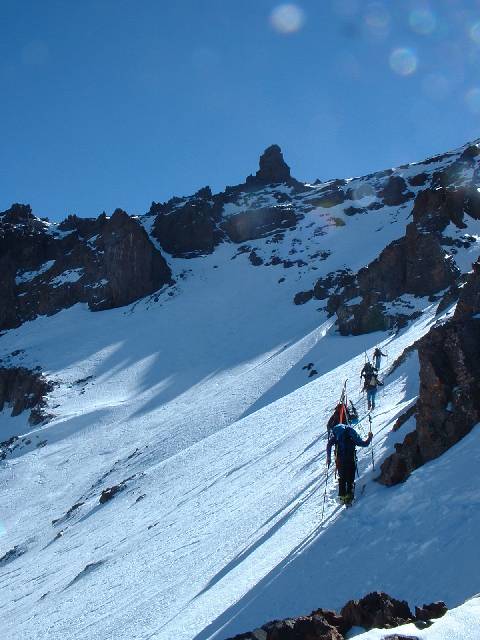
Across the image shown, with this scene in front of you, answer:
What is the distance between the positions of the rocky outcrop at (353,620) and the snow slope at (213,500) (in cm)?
69

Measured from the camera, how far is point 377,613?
5461 mm

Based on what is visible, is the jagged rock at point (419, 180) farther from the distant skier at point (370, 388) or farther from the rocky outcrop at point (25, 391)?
the distant skier at point (370, 388)

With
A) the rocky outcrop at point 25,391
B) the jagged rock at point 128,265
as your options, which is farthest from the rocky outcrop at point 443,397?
the jagged rock at point 128,265

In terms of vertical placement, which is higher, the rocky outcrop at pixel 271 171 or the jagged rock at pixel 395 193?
the rocky outcrop at pixel 271 171

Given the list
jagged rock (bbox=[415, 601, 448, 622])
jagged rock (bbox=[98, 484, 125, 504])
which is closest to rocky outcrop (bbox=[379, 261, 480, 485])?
jagged rock (bbox=[415, 601, 448, 622])

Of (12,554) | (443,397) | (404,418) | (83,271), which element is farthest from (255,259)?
(443,397)

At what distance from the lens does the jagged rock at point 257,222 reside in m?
93.0

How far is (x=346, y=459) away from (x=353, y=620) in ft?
12.9

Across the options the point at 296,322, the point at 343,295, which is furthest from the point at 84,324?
the point at 343,295

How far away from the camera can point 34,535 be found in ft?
88.1

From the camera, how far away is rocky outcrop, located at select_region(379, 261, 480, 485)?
959cm

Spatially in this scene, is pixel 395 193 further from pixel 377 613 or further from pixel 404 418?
pixel 377 613

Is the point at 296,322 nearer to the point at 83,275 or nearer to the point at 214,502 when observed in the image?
the point at 83,275

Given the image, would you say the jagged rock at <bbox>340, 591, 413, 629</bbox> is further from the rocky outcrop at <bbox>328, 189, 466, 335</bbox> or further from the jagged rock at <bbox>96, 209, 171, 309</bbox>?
the jagged rock at <bbox>96, 209, 171, 309</bbox>
